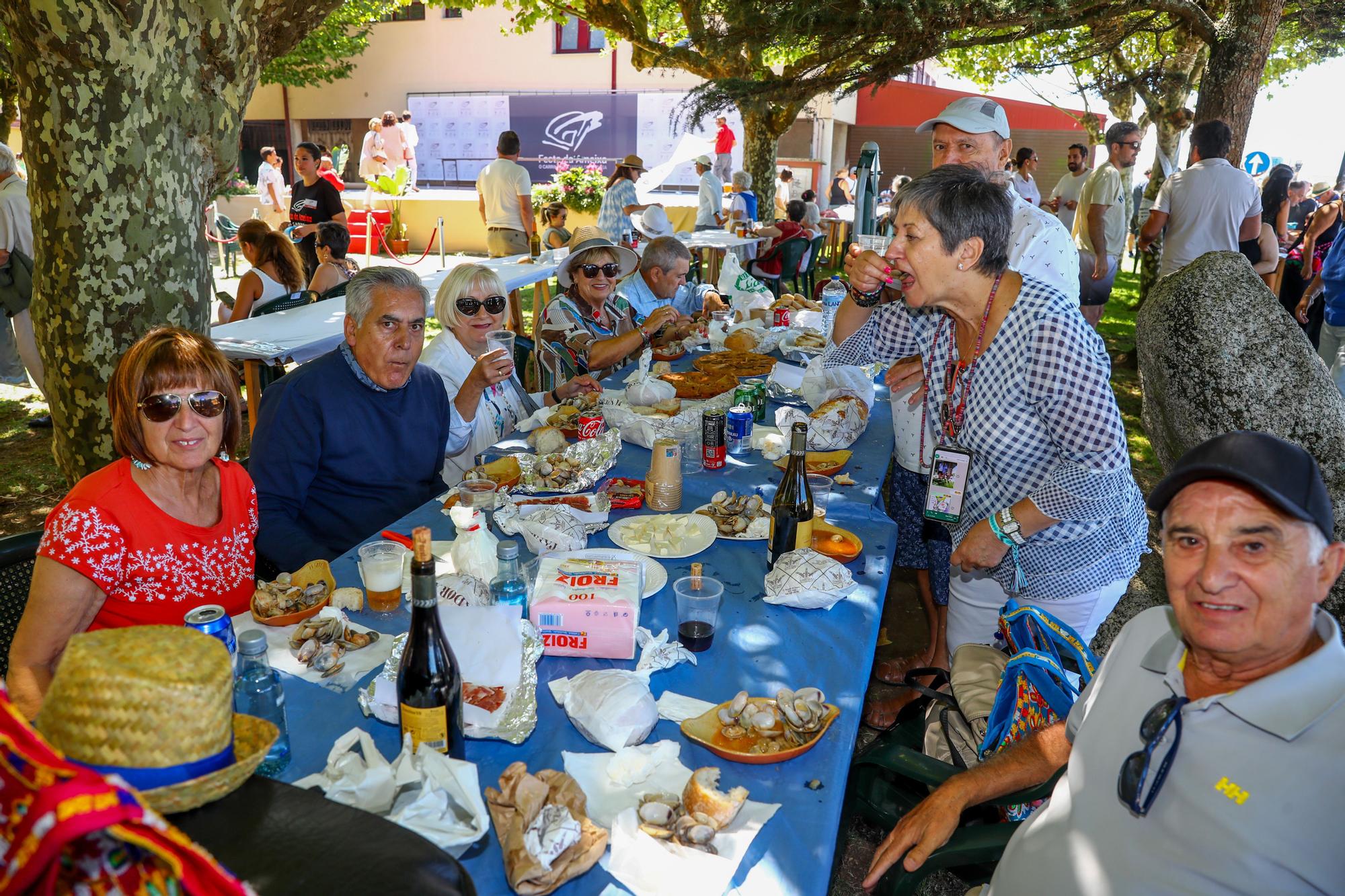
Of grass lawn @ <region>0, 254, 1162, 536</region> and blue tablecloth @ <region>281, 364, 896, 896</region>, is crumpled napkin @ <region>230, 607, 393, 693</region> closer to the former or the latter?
blue tablecloth @ <region>281, 364, 896, 896</region>

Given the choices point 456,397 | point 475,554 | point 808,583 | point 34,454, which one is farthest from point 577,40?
point 808,583

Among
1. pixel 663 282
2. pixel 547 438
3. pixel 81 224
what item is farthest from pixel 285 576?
pixel 663 282

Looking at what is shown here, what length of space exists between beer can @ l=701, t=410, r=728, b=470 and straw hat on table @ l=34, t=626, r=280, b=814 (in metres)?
2.52

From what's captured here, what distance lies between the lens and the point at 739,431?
143 inches

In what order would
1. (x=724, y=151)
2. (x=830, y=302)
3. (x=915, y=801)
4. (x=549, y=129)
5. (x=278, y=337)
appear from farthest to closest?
(x=549, y=129), (x=724, y=151), (x=830, y=302), (x=278, y=337), (x=915, y=801)

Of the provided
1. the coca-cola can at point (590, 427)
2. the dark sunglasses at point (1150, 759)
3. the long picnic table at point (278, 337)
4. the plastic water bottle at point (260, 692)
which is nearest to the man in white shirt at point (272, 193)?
the long picnic table at point (278, 337)

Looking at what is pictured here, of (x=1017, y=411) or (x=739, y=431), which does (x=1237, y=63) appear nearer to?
(x=739, y=431)

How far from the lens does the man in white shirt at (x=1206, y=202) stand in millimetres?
6867

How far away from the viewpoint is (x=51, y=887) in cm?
67

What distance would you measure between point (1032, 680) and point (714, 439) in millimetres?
1679

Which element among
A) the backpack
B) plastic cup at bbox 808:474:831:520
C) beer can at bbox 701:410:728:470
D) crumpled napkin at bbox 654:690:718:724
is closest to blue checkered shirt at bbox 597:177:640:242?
beer can at bbox 701:410:728:470

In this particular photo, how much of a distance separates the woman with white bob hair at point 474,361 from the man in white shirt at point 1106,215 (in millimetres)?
6269

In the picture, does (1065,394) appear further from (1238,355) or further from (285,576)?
(285,576)

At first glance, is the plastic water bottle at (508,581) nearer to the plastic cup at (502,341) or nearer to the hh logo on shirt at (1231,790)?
the hh logo on shirt at (1231,790)
